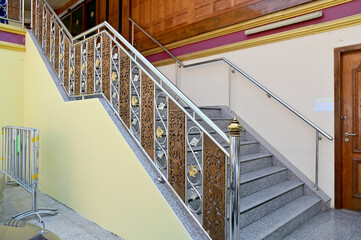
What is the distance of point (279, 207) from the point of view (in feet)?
9.60

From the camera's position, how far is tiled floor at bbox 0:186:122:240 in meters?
2.65

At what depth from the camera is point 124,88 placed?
112 inches

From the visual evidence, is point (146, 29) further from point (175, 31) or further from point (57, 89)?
point (57, 89)

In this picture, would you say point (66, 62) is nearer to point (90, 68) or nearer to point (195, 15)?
point (90, 68)

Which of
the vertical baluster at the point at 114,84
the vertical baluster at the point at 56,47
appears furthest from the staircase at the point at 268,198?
the vertical baluster at the point at 56,47

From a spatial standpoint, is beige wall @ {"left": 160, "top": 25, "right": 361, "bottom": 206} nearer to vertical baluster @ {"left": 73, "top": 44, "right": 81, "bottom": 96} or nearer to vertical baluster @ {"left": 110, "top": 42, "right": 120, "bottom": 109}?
vertical baluster @ {"left": 110, "top": 42, "right": 120, "bottom": 109}

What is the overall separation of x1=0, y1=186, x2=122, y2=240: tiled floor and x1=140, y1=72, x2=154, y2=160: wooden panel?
100cm

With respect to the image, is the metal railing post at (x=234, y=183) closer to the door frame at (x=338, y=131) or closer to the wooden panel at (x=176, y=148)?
the wooden panel at (x=176, y=148)

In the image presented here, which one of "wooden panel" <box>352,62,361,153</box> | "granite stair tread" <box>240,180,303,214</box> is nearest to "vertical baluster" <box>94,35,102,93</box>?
"granite stair tread" <box>240,180,303,214</box>

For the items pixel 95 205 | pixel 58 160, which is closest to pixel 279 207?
pixel 95 205

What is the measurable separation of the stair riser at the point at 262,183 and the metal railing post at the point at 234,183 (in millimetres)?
1071

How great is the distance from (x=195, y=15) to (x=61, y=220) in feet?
12.9

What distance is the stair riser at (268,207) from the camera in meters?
2.43

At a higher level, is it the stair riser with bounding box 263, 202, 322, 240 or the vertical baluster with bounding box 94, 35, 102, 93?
the vertical baluster with bounding box 94, 35, 102, 93
